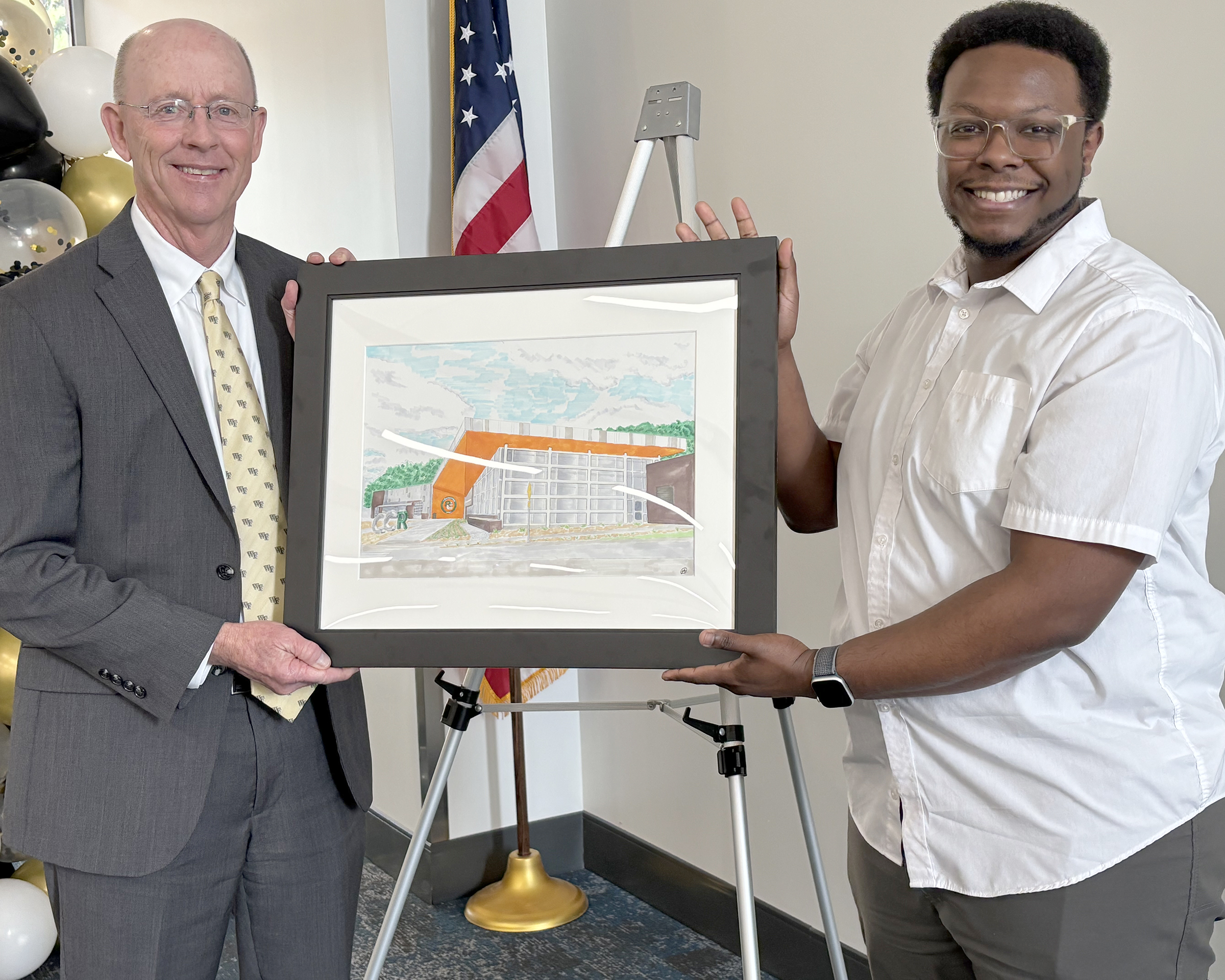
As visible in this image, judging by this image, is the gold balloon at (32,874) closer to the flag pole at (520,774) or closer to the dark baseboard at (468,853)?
the dark baseboard at (468,853)

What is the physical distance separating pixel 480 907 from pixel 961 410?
236 centimetres

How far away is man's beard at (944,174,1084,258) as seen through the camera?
131 centimetres

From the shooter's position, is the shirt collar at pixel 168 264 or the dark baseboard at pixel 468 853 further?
the dark baseboard at pixel 468 853

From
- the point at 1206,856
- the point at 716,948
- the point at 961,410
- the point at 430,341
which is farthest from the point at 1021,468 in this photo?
the point at 716,948

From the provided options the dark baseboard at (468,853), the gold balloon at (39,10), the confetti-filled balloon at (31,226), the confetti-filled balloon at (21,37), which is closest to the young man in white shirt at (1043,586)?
the dark baseboard at (468,853)

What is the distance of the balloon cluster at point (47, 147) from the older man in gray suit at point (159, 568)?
138 centimetres

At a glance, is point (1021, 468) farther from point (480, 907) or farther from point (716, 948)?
point (480, 907)

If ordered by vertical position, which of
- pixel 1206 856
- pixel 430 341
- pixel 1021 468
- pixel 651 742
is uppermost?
pixel 430 341

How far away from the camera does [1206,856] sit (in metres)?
1.25

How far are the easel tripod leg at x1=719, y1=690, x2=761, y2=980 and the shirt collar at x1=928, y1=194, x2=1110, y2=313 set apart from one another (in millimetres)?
801

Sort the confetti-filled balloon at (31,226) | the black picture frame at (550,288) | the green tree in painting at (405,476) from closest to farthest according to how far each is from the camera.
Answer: the black picture frame at (550,288)
the green tree in painting at (405,476)
the confetti-filled balloon at (31,226)

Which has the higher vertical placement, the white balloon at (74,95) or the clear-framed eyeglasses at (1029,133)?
the white balloon at (74,95)

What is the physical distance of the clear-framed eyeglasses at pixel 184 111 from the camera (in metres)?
1.53

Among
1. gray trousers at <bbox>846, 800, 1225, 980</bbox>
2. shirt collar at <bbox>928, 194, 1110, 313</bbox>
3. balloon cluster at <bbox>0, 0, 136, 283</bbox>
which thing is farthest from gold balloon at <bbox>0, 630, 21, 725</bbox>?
shirt collar at <bbox>928, 194, 1110, 313</bbox>
